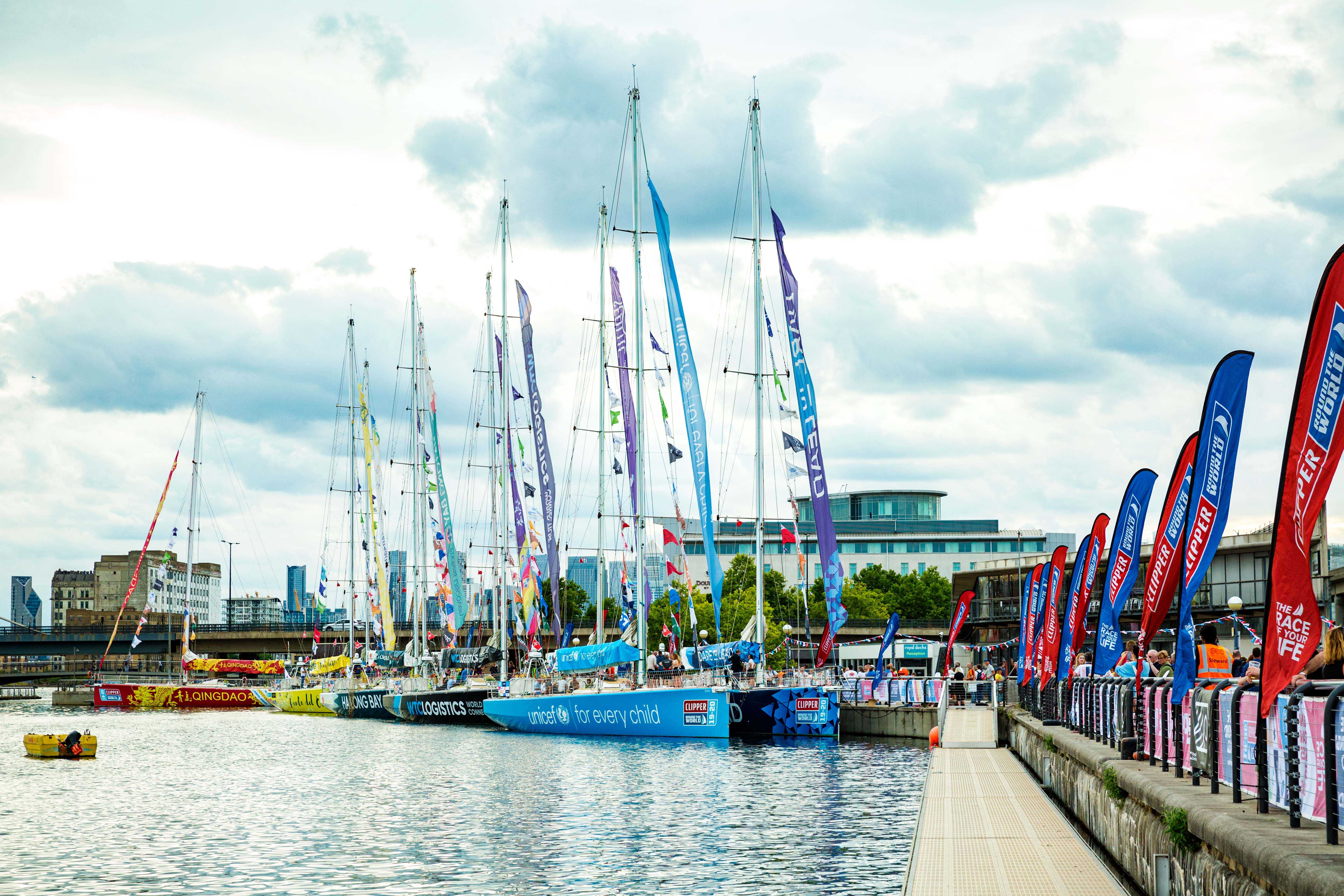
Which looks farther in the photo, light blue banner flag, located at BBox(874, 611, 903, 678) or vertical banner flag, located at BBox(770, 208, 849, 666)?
light blue banner flag, located at BBox(874, 611, 903, 678)

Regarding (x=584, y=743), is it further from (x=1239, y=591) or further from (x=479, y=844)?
(x=1239, y=591)

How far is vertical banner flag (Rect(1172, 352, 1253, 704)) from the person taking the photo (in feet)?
45.0

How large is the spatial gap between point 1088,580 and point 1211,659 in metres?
12.0

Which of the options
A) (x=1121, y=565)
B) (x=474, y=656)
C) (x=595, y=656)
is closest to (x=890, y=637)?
(x=595, y=656)

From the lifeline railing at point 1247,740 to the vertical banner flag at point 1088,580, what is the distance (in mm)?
6758

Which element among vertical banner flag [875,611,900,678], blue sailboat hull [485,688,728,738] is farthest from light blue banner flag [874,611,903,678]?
blue sailboat hull [485,688,728,738]

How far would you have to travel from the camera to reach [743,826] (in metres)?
26.7

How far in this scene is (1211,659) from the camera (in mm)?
16250

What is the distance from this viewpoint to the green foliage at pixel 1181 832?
12.1m

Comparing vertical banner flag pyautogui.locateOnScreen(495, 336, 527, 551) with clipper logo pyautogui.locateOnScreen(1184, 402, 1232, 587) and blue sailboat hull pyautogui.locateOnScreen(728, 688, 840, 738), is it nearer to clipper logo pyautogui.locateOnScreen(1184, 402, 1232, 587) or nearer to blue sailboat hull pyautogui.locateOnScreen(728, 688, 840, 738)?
blue sailboat hull pyautogui.locateOnScreen(728, 688, 840, 738)

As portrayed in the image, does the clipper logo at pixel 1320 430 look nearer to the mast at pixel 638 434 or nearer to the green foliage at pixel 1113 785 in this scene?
the green foliage at pixel 1113 785

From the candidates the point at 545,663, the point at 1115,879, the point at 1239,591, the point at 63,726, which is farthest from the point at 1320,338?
the point at 1239,591

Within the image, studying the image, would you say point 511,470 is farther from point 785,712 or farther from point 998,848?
point 998,848

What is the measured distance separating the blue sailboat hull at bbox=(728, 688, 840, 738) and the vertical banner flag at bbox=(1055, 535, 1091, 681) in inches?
819
